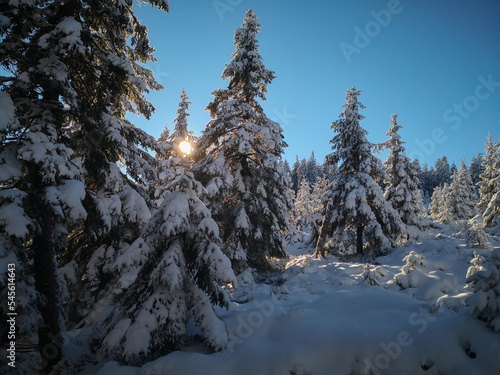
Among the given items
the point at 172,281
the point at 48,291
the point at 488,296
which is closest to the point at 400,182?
the point at 488,296

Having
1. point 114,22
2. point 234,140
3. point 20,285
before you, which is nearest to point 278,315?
point 20,285

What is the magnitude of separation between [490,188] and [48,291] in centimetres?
3836

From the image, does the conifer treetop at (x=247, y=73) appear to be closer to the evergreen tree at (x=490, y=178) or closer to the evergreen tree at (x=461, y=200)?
the evergreen tree at (x=490, y=178)

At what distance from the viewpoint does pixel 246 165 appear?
13.7 m

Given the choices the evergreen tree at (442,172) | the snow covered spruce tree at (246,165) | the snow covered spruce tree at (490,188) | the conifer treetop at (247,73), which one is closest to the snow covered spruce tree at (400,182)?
the snow covered spruce tree at (490,188)

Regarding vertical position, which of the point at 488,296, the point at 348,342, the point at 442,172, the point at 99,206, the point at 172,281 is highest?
the point at 442,172

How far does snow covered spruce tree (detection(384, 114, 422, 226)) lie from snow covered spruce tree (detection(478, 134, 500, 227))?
499 cm

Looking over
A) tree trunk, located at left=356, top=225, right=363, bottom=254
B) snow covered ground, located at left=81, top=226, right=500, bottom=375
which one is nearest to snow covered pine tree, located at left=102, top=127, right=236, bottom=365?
snow covered ground, located at left=81, top=226, right=500, bottom=375

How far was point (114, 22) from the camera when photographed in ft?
23.8

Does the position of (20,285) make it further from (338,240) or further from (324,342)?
(338,240)

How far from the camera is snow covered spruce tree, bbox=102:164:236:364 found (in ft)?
16.5

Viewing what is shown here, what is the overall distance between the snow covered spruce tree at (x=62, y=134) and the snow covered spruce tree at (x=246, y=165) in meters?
4.73

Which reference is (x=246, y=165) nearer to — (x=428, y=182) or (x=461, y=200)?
(x=461, y=200)

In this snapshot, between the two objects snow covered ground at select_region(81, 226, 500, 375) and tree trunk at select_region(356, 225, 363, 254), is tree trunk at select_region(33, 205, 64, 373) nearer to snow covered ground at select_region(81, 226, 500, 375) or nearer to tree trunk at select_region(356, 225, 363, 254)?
snow covered ground at select_region(81, 226, 500, 375)
